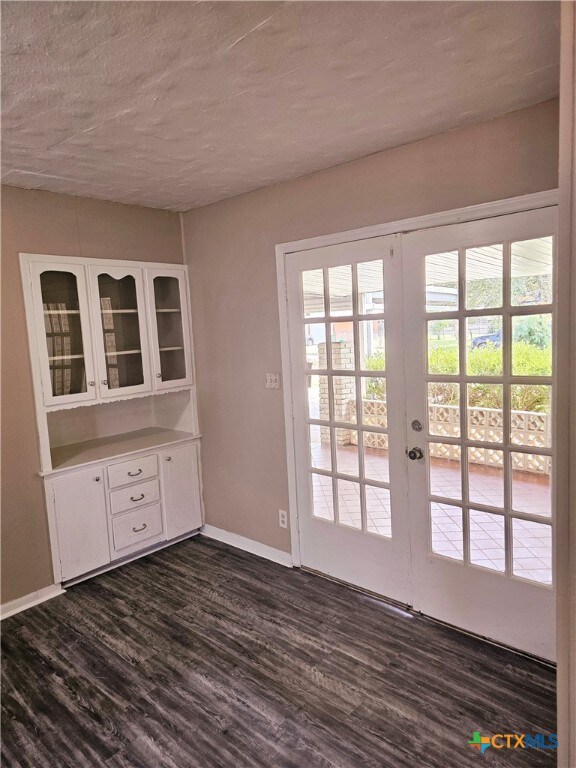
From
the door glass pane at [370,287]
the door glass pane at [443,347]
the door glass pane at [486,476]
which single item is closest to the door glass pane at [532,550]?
the door glass pane at [486,476]

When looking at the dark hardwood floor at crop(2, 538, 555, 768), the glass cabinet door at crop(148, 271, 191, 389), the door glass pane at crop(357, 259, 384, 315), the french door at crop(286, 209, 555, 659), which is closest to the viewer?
the dark hardwood floor at crop(2, 538, 555, 768)

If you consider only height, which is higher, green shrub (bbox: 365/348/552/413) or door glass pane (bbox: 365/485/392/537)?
green shrub (bbox: 365/348/552/413)

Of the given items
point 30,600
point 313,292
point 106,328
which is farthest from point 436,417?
point 30,600

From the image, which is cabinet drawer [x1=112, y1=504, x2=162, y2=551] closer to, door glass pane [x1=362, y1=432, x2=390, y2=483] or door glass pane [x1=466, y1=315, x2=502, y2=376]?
door glass pane [x1=362, y1=432, x2=390, y2=483]

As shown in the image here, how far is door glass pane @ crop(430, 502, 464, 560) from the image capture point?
2551mm

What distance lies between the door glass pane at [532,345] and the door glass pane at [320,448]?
120 cm

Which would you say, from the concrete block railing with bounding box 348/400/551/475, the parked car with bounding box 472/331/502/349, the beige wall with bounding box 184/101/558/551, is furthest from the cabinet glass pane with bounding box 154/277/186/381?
the parked car with bounding box 472/331/502/349

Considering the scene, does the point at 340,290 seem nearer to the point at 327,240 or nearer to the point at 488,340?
the point at 327,240

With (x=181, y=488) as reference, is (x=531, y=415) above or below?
above

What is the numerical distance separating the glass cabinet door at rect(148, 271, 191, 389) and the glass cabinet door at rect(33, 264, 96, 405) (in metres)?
0.52

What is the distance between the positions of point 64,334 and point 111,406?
85 cm

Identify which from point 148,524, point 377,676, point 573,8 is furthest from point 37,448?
point 573,8

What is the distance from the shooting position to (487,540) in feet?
8.07

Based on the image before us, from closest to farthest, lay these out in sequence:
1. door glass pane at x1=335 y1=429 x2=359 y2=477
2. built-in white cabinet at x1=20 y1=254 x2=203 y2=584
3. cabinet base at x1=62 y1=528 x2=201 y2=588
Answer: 1. door glass pane at x1=335 y1=429 x2=359 y2=477
2. built-in white cabinet at x1=20 y1=254 x2=203 y2=584
3. cabinet base at x1=62 y1=528 x2=201 y2=588
